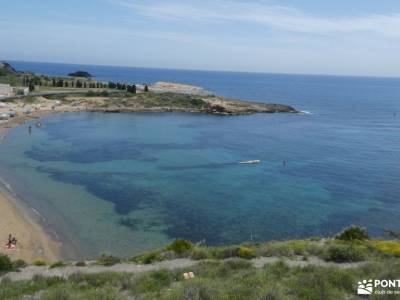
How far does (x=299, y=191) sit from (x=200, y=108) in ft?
256

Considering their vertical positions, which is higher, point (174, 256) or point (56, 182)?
point (174, 256)

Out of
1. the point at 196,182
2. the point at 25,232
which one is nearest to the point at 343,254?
the point at 25,232

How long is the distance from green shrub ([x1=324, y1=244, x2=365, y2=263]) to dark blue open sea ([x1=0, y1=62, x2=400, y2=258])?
1267 cm

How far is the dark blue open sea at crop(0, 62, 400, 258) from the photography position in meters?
34.1

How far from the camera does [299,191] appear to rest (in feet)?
148

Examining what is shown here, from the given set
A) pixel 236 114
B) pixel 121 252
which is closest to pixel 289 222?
pixel 121 252

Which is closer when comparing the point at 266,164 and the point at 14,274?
the point at 14,274

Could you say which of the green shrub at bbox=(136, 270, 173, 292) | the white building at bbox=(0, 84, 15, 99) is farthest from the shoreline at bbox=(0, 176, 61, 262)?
the white building at bbox=(0, 84, 15, 99)

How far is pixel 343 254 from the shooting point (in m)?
18.9

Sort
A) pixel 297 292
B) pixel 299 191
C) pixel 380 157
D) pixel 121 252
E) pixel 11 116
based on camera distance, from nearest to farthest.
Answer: pixel 297 292, pixel 121 252, pixel 299 191, pixel 380 157, pixel 11 116

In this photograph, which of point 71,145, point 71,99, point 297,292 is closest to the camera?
point 297,292

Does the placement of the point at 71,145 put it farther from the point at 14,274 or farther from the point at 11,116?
the point at 14,274

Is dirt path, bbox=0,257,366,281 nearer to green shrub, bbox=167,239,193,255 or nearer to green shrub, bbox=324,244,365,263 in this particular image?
green shrub, bbox=324,244,365,263

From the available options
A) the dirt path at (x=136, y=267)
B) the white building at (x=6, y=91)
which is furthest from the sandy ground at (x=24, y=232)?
the white building at (x=6, y=91)
